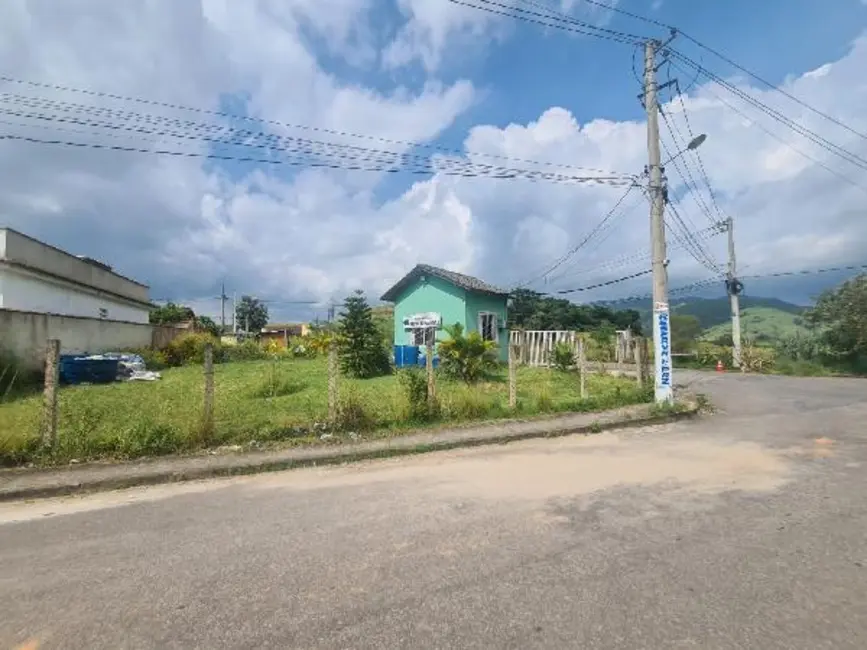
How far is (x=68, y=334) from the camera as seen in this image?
19047 mm

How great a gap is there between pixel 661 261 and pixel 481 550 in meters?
11.6

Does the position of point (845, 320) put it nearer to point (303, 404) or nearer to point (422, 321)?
point (422, 321)

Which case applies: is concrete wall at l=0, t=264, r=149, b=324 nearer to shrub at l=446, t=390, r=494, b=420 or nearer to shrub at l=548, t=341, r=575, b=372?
shrub at l=446, t=390, r=494, b=420

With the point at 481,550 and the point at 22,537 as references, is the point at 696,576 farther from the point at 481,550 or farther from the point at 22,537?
the point at 22,537

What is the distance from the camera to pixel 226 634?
9.83 ft

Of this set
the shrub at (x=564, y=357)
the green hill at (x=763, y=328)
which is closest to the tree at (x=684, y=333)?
the green hill at (x=763, y=328)

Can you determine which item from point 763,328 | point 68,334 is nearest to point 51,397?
point 68,334

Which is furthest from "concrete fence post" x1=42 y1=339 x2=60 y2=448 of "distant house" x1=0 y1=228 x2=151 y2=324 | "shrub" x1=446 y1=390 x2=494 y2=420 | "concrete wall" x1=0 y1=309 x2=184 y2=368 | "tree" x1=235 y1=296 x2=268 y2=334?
"tree" x1=235 y1=296 x2=268 y2=334

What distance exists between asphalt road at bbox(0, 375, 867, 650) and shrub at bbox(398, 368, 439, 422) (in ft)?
9.79

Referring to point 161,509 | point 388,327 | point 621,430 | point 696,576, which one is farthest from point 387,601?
point 388,327

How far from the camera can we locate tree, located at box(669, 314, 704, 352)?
37.3 m

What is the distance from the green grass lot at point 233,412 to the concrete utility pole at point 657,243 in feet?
3.42

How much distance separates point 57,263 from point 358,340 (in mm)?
18666

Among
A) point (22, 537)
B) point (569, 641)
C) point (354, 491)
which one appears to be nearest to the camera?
point (569, 641)
